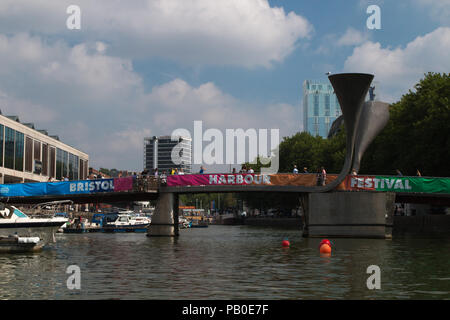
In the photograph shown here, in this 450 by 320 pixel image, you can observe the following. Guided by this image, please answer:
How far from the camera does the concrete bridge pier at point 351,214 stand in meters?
46.1

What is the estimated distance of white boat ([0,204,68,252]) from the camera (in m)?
32.6

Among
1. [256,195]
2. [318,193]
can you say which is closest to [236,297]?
[318,193]

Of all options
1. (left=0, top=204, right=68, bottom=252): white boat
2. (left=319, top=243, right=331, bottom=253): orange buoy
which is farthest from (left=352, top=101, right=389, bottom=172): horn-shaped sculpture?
(left=0, top=204, right=68, bottom=252): white boat

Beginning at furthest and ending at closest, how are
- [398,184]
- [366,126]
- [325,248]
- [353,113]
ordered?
[366,126], [398,184], [353,113], [325,248]

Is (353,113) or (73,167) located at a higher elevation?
(73,167)

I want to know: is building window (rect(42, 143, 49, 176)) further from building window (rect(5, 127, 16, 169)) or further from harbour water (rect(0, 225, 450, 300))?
harbour water (rect(0, 225, 450, 300))

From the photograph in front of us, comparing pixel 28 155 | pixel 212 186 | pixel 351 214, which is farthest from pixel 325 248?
pixel 28 155

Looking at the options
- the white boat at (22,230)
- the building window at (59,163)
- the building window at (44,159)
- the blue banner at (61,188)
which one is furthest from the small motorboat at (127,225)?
the white boat at (22,230)

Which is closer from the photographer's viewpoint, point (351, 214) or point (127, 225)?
point (351, 214)

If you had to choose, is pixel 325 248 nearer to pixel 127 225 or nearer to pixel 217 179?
pixel 217 179

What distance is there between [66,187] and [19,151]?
46818 millimetres

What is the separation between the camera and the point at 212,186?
51.0m

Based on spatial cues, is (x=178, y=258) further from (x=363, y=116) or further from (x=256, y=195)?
(x=256, y=195)
